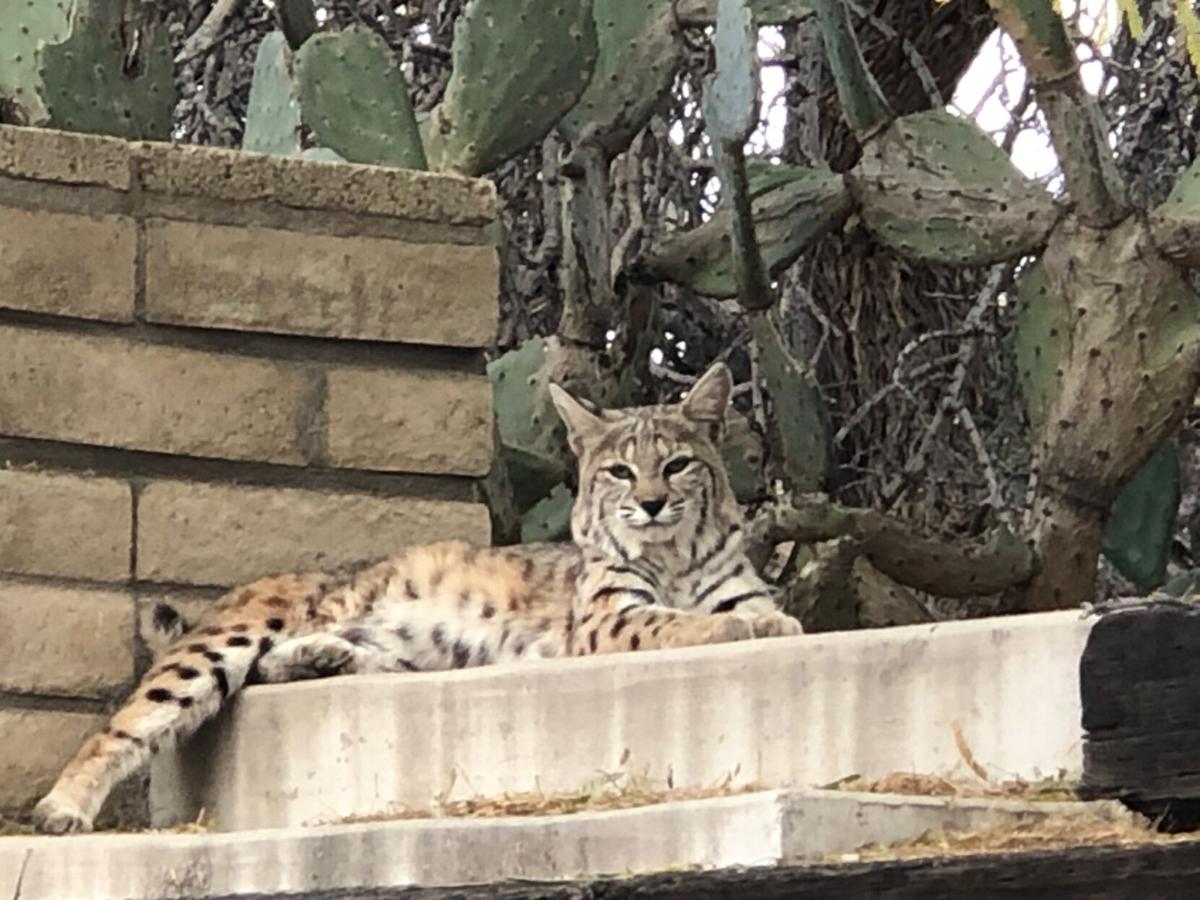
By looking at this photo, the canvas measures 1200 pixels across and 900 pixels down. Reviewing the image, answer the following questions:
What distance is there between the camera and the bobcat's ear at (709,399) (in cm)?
692

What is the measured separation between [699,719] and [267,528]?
5.45 ft

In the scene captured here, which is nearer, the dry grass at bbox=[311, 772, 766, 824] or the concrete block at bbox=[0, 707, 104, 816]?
the dry grass at bbox=[311, 772, 766, 824]

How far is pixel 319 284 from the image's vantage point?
5.69 m

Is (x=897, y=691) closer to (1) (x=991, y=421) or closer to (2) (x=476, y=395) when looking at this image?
(2) (x=476, y=395)

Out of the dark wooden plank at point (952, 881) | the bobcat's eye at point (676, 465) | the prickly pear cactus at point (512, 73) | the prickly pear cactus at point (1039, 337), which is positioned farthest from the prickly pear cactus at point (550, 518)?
the dark wooden plank at point (952, 881)

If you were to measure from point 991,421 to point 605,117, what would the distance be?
303cm

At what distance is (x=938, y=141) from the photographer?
24.9 ft

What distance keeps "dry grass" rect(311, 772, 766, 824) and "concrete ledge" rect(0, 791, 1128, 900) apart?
0.11m

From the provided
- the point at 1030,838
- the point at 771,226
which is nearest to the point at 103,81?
the point at 771,226

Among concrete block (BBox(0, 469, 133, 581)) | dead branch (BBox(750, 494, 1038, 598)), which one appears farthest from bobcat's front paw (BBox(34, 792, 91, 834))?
dead branch (BBox(750, 494, 1038, 598))

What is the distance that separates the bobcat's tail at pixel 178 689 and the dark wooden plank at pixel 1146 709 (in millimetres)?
2397

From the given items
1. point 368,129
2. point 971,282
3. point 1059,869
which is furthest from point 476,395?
point 971,282

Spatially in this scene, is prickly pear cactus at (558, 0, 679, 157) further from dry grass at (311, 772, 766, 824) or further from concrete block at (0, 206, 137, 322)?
dry grass at (311, 772, 766, 824)

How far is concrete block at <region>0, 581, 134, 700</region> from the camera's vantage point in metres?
5.32
